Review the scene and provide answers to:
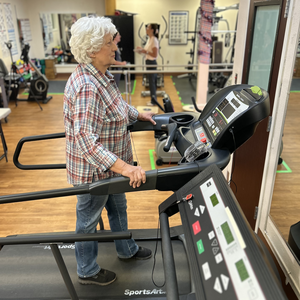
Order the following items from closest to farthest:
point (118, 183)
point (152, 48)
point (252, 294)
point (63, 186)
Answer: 1. point (252, 294)
2. point (118, 183)
3. point (63, 186)
4. point (152, 48)

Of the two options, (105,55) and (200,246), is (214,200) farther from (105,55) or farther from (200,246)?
(105,55)

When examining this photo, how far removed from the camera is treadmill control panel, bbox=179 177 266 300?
0.74 meters

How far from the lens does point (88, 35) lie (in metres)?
1.36

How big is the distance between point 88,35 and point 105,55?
0.12m

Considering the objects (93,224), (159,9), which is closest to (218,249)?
(93,224)

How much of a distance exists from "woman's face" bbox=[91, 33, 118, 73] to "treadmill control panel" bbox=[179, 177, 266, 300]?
77 centimetres

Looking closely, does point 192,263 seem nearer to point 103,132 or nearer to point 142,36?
point 103,132

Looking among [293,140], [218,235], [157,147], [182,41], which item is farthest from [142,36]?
[218,235]

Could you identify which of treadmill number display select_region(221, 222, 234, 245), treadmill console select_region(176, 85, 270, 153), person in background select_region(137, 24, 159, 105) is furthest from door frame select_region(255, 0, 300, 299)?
person in background select_region(137, 24, 159, 105)

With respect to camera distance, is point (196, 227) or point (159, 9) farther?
point (159, 9)

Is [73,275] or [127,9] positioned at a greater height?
[127,9]

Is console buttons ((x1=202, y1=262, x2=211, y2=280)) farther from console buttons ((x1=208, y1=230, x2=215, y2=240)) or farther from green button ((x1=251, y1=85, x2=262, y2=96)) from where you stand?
green button ((x1=251, y1=85, x2=262, y2=96))

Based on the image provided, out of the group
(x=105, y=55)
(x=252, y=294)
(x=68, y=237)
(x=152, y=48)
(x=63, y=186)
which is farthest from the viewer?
(x=152, y=48)

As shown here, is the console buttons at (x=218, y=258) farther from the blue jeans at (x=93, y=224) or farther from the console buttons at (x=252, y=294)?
the blue jeans at (x=93, y=224)
